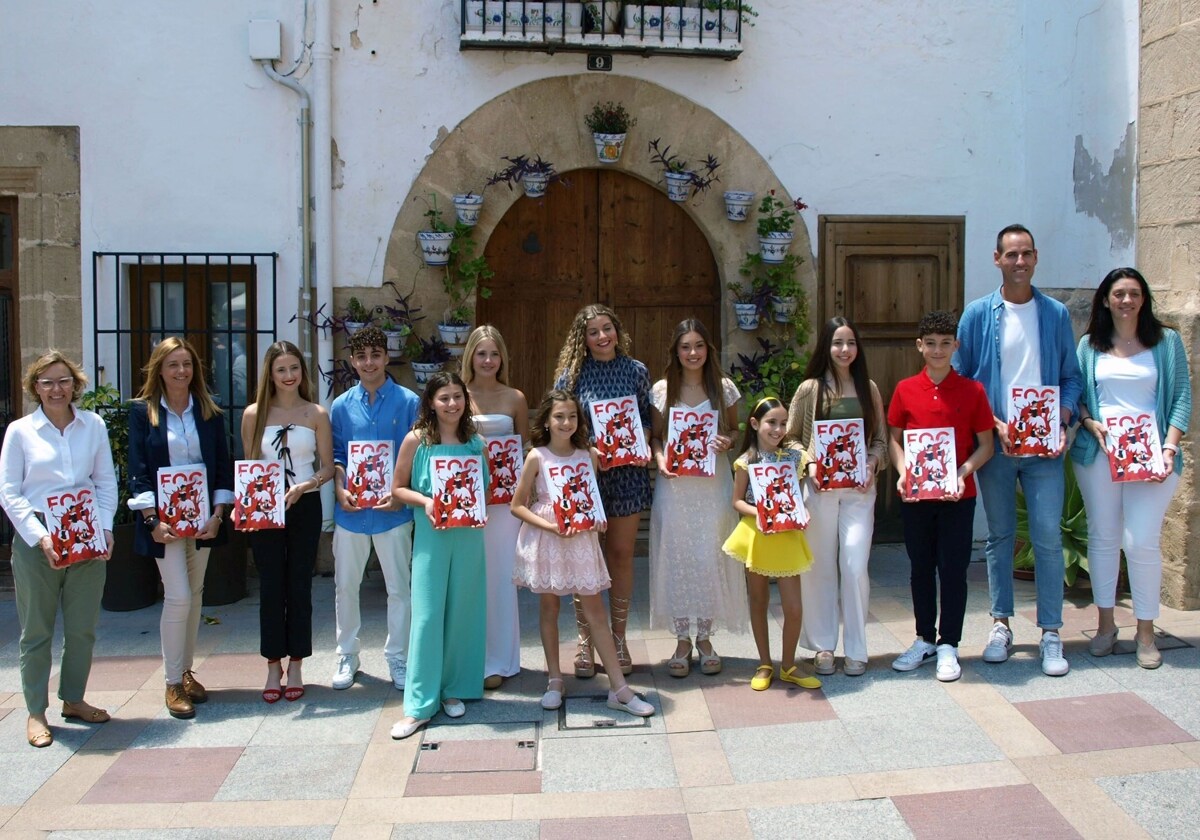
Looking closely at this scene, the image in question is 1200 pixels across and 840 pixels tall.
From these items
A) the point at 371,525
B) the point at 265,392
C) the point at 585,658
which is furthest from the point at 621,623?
the point at 265,392

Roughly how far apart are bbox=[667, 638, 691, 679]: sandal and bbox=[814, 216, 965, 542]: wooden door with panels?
9.89 feet

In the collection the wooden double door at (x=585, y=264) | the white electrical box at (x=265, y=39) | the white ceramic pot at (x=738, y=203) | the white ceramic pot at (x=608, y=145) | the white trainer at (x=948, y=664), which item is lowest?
the white trainer at (x=948, y=664)

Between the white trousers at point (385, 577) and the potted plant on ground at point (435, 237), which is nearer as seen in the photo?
the white trousers at point (385, 577)

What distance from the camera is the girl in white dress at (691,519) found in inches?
206

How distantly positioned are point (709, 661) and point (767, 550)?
68cm

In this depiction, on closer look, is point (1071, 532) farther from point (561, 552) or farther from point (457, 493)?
point (457, 493)

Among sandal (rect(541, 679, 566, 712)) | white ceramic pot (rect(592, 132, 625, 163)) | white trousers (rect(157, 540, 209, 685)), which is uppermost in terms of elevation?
white ceramic pot (rect(592, 132, 625, 163))

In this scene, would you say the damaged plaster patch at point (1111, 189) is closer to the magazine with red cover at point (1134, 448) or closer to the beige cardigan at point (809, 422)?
the magazine with red cover at point (1134, 448)

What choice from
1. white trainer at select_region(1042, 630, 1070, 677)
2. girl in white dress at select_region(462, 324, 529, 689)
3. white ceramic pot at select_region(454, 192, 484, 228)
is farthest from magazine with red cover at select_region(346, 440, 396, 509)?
white trainer at select_region(1042, 630, 1070, 677)

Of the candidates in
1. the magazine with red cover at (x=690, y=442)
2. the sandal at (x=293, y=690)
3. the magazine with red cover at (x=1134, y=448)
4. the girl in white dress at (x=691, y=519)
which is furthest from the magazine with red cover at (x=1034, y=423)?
the sandal at (x=293, y=690)

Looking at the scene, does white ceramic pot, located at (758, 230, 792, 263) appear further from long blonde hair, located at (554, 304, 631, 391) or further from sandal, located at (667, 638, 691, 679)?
sandal, located at (667, 638, 691, 679)

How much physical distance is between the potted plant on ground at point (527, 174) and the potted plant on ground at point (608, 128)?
1.11ft

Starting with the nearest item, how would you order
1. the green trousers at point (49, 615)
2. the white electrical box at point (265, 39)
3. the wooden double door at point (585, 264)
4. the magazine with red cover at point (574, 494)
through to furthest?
the green trousers at point (49, 615)
the magazine with red cover at point (574, 494)
the white electrical box at point (265, 39)
the wooden double door at point (585, 264)

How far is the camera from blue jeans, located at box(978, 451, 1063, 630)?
5.34 m
